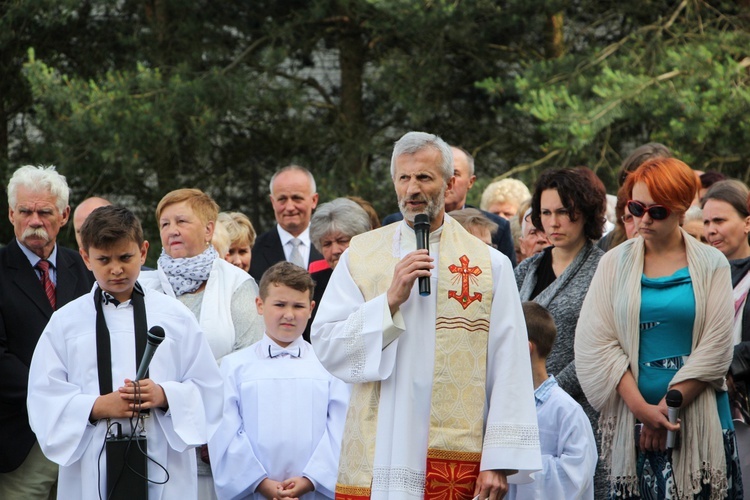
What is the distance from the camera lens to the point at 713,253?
5.50 metres

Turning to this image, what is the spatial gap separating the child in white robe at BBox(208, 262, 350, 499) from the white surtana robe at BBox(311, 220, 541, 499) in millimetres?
1403

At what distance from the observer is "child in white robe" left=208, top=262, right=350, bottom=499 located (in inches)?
240

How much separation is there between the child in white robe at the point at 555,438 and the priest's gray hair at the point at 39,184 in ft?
9.01

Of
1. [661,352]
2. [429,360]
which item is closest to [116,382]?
[429,360]

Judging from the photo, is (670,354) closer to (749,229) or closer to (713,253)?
(713,253)

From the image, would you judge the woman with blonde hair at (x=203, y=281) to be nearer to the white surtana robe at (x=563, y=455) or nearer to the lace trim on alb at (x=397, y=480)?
the white surtana robe at (x=563, y=455)

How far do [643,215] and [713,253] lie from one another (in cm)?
36

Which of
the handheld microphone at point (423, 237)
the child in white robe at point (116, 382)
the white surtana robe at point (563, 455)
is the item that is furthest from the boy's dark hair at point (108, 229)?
the white surtana robe at point (563, 455)

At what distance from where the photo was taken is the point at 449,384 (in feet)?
15.6

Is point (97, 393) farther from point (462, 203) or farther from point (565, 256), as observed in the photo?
point (462, 203)

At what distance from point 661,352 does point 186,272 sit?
2648mm

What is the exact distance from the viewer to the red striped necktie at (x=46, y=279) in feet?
21.9

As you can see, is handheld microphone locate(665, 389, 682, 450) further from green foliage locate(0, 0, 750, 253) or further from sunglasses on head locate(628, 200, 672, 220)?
green foliage locate(0, 0, 750, 253)

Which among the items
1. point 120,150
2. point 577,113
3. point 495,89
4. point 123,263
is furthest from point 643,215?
point 120,150
